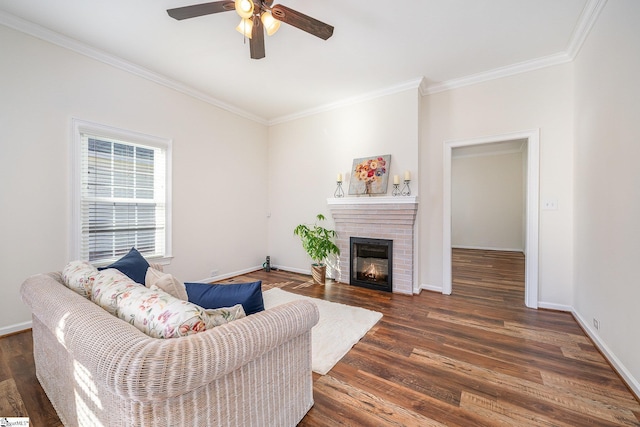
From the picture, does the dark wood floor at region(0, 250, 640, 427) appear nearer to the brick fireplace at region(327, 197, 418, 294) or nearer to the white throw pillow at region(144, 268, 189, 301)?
the brick fireplace at region(327, 197, 418, 294)

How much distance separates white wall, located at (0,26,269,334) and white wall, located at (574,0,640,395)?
4371mm

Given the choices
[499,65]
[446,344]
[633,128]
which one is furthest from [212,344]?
[499,65]

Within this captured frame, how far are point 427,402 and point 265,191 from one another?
4.13 meters

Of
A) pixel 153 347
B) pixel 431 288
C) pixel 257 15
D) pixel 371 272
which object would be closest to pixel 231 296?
pixel 153 347

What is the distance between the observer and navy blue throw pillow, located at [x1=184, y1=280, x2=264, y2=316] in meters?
1.27

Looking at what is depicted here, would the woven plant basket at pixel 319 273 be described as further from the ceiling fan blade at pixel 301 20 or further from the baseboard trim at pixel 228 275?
the ceiling fan blade at pixel 301 20

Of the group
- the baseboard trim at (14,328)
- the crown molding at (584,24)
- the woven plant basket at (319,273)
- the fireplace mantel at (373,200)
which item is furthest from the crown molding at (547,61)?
the baseboard trim at (14,328)

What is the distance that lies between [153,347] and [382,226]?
10.6 ft

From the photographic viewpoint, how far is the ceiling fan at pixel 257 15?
1830 millimetres

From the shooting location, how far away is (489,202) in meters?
7.25

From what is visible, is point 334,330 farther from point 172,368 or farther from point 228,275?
point 228,275

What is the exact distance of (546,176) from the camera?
116 inches

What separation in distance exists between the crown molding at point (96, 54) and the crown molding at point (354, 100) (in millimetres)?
1126

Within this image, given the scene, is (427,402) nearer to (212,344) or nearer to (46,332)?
(212,344)
